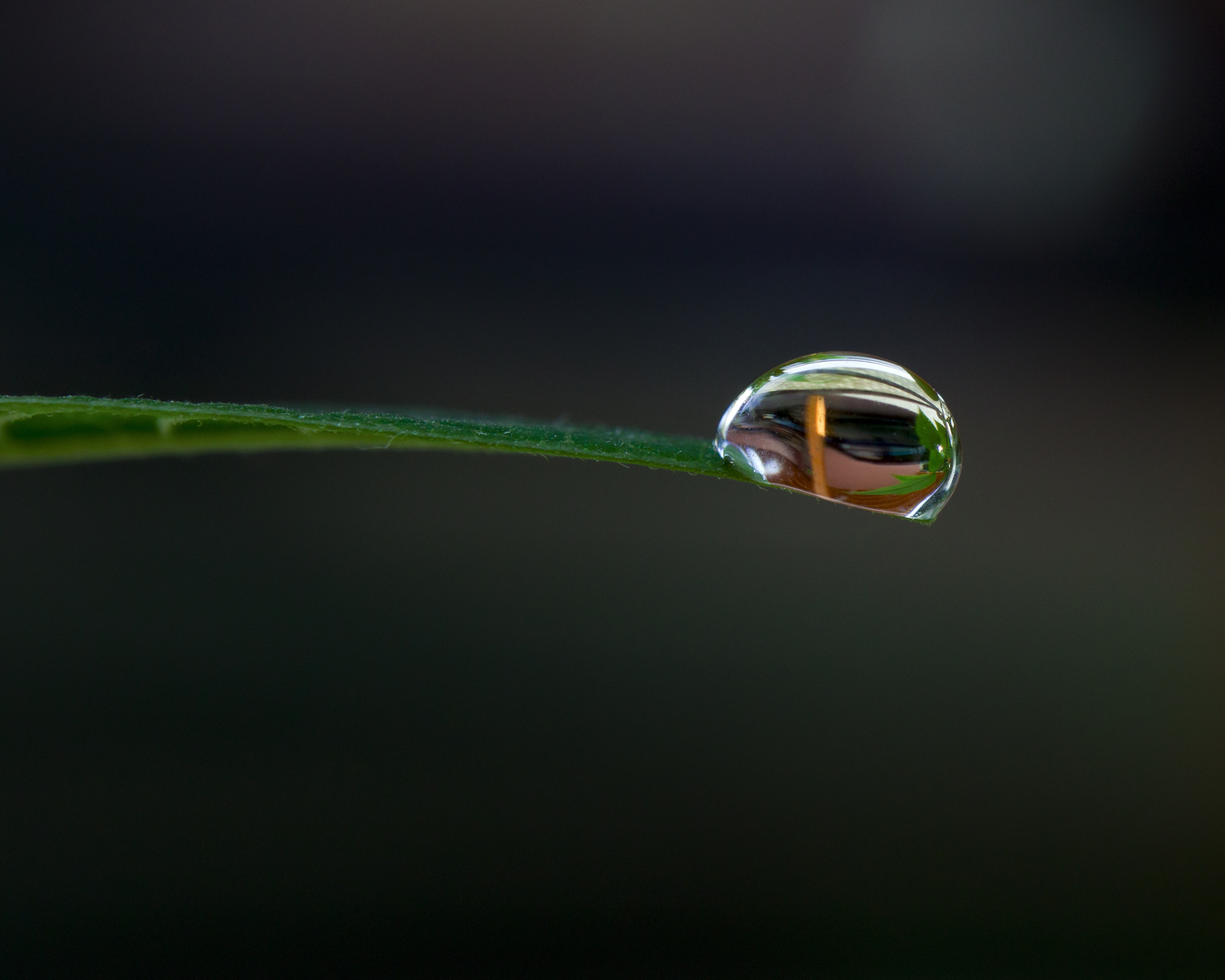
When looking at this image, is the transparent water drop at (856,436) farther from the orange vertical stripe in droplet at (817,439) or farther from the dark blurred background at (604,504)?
the dark blurred background at (604,504)

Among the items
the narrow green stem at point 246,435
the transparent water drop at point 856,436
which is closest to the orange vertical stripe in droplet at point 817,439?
the transparent water drop at point 856,436

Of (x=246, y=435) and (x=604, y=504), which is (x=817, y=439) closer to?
(x=246, y=435)

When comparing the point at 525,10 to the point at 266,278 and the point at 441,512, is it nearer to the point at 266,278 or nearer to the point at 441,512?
the point at 266,278

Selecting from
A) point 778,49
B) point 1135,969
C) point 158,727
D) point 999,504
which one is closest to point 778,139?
point 778,49

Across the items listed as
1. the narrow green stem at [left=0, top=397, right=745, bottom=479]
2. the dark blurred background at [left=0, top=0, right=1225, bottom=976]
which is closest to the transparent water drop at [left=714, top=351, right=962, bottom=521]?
the narrow green stem at [left=0, top=397, right=745, bottom=479]

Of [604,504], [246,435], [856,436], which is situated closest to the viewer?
[246,435]

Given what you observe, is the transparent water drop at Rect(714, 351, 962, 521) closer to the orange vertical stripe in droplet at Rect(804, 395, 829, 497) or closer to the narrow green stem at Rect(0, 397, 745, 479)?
the orange vertical stripe in droplet at Rect(804, 395, 829, 497)

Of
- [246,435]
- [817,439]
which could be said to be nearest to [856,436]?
[817,439]

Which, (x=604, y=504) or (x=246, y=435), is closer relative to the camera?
(x=246, y=435)
